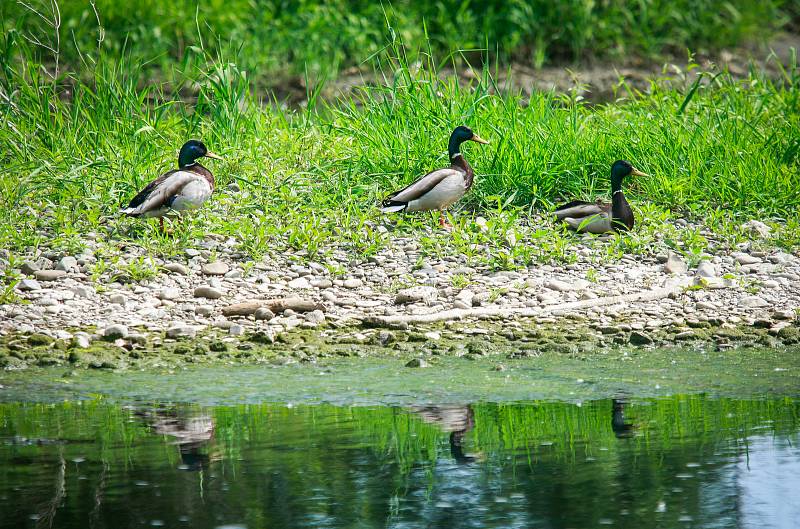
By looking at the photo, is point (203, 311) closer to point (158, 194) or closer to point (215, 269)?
point (215, 269)

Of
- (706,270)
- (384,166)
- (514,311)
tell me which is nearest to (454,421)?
(514,311)

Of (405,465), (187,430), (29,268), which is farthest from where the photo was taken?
(29,268)

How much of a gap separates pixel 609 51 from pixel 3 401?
10.7m

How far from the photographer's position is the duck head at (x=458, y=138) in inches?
335

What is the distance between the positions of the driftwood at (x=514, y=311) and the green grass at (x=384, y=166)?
84 cm

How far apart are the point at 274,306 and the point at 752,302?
2756 millimetres

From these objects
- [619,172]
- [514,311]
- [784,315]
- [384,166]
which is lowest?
[784,315]

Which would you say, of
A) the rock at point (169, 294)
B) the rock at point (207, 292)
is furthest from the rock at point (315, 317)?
the rock at point (169, 294)

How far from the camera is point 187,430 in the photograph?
15.4 ft

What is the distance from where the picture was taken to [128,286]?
6961mm

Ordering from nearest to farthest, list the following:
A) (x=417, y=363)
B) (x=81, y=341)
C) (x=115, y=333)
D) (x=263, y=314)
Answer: (x=417, y=363)
(x=81, y=341)
(x=115, y=333)
(x=263, y=314)

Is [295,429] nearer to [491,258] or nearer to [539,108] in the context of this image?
[491,258]

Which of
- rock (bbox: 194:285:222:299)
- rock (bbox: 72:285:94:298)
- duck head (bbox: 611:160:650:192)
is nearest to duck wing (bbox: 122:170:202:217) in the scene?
rock (bbox: 72:285:94:298)

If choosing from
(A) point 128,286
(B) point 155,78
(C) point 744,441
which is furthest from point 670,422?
(B) point 155,78
